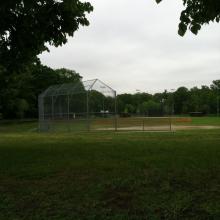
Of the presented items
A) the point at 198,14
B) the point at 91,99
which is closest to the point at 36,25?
the point at 198,14

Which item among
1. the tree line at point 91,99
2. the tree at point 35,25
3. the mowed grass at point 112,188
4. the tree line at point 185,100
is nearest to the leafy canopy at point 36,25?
the tree at point 35,25

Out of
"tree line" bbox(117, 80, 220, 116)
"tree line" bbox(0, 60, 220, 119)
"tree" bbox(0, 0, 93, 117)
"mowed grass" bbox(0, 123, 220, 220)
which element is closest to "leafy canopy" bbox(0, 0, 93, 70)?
"tree" bbox(0, 0, 93, 117)

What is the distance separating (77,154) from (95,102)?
19489mm

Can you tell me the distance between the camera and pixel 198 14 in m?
9.43

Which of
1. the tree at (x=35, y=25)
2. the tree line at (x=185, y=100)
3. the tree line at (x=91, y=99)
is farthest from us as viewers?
the tree line at (x=185, y=100)

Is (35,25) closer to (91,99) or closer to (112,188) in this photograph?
(112,188)

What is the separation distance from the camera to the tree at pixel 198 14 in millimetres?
9086

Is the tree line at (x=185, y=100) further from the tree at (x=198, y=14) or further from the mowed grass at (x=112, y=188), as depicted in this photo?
the tree at (x=198, y=14)

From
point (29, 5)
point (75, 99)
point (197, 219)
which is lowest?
point (197, 219)

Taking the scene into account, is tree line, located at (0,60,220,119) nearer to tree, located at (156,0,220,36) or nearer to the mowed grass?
the mowed grass

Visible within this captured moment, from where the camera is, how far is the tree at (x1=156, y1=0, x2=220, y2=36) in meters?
9.09

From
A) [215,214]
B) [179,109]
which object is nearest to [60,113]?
[215,214]

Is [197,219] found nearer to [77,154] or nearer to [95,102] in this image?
→ [77,154]

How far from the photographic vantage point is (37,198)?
24.4ft
